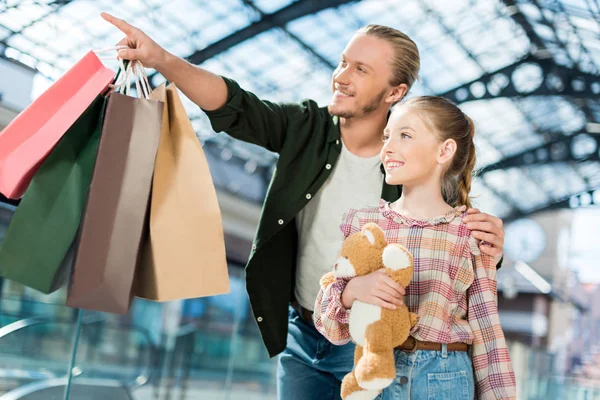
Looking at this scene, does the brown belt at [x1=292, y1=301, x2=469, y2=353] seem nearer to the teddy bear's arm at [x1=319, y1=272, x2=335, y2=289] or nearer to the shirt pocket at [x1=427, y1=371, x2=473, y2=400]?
the shirt pocket at [x1=427, y1=371, x2=473, y2=400]

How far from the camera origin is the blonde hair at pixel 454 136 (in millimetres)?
1474

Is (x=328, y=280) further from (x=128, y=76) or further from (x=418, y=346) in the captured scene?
(x=128, y=76)

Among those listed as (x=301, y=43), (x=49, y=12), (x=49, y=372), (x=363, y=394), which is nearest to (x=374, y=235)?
(x=363, y=394)

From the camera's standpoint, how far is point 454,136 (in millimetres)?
1496

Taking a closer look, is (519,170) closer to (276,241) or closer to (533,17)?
(533,17)

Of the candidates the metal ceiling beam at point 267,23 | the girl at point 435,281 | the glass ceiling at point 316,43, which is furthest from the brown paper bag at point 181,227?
the metal ceiling beam at point 267,23

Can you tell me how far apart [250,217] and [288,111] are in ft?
48.7

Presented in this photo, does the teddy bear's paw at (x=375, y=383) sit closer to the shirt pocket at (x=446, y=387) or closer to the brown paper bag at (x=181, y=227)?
the shirt pocket at (x=446, y=387)

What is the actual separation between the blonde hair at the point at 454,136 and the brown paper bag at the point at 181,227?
463 millimetres

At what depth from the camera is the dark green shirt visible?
1812 millimetres

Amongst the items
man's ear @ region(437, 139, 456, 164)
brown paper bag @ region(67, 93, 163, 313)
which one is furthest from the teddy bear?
brown paper bag @ region(67, 93, 163, 313)

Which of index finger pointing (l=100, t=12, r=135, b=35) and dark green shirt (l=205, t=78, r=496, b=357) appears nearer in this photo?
index finger pointing (l=100, t=12, r=135, b=35)

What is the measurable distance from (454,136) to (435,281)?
31cm

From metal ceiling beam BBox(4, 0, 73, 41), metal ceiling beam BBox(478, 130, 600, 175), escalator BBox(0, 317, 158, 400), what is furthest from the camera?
metal ceiling beam BBox(478, 130, 600, 175)
